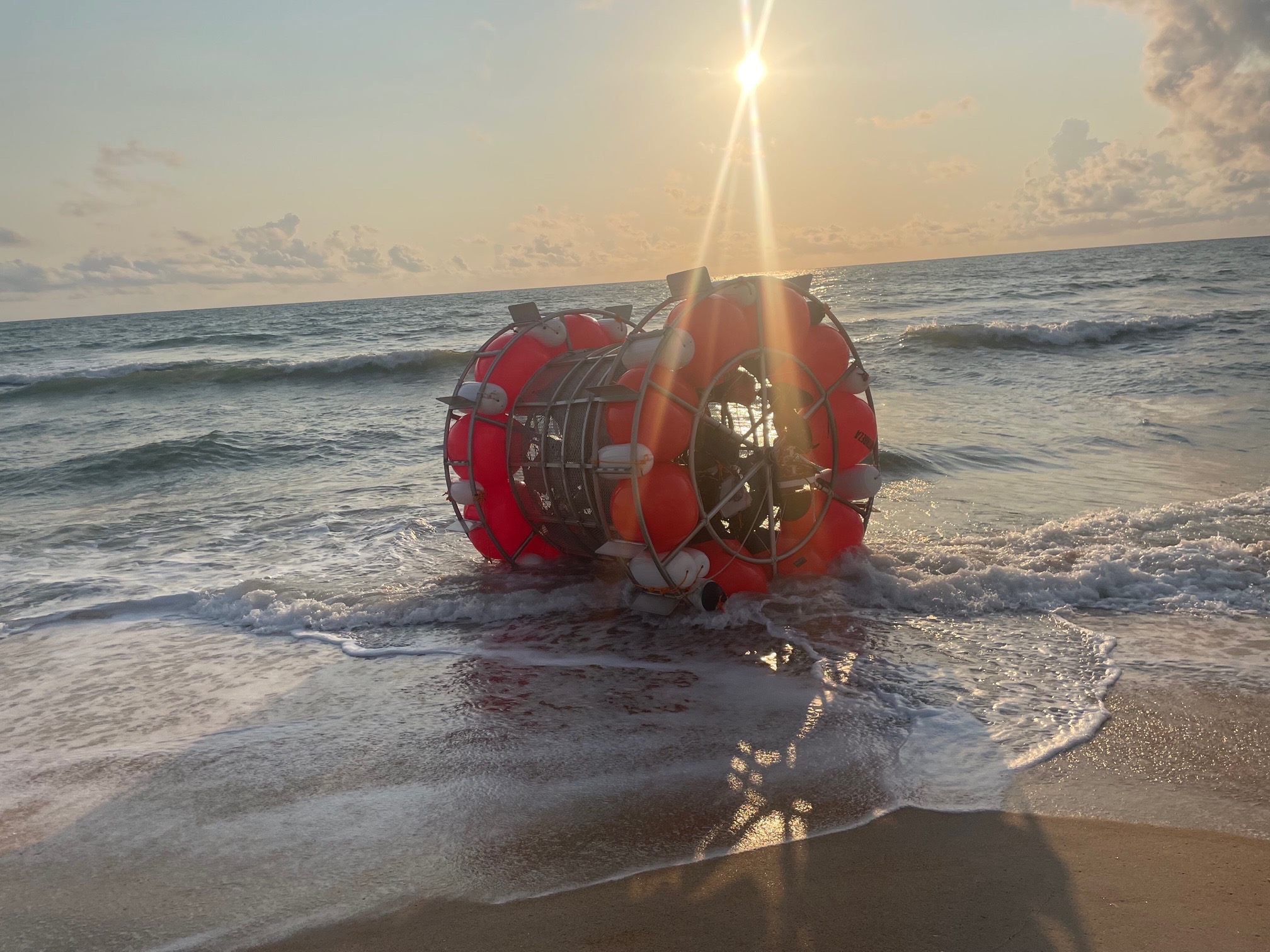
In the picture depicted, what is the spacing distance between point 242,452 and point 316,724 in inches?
439

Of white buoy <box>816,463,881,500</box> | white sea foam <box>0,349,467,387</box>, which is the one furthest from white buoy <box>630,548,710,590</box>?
white sea foam <box>0,349,467,387</box>

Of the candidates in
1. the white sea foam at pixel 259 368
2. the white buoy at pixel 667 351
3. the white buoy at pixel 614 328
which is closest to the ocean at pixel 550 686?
the white buoy at pixel 667 351

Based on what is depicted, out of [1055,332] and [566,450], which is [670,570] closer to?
[566,450]

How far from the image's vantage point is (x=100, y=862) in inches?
149

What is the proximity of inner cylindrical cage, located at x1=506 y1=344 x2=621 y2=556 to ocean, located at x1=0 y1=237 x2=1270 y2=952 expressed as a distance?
64cm

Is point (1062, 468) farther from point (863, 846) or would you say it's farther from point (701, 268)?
point (863, 846)

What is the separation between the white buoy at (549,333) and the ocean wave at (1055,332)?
19.5m

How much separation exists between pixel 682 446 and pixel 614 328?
96.5 inches

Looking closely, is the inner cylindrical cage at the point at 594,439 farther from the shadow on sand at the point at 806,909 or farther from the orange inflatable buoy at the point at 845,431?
the shadow on sand at the point at 806,909

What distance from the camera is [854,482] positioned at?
6.90m

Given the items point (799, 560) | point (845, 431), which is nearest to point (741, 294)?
point (845, 431)

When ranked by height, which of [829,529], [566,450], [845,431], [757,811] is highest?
[566,450]

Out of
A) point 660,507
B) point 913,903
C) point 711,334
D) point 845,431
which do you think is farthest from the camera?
point 845,431

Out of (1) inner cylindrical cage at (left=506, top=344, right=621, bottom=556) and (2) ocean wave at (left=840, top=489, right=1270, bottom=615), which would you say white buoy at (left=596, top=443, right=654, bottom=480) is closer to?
(1) inner cylindrical cage at (left=506, top=344, right=621, bottom=556)
